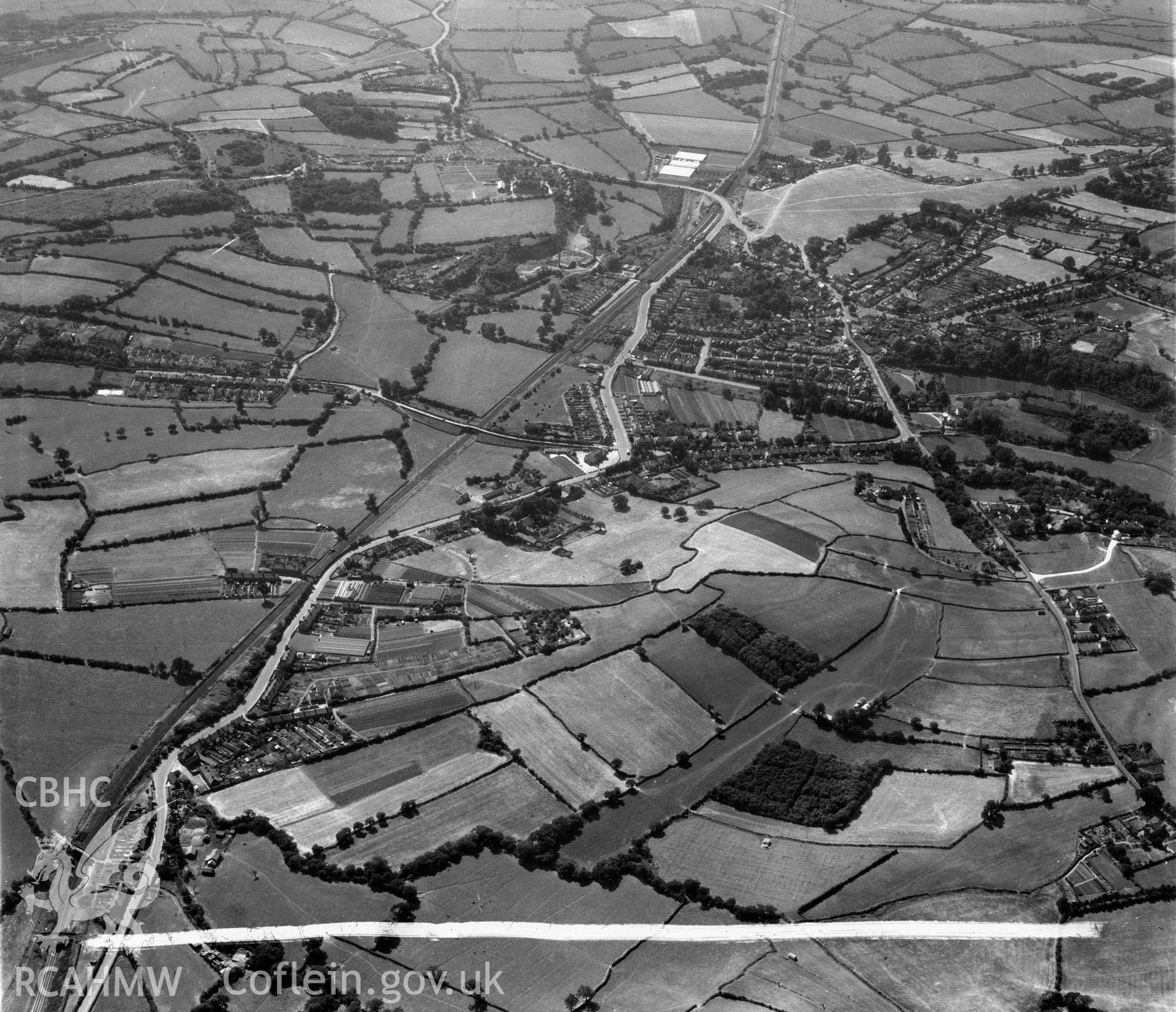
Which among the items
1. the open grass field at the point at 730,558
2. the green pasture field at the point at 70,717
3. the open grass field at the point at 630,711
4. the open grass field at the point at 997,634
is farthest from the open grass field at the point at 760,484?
the green pasture field at the point at 70,717

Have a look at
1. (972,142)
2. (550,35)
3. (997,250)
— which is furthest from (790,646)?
(550,35)

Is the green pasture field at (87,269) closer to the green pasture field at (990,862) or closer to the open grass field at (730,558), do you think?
the open grass field at (730,558)

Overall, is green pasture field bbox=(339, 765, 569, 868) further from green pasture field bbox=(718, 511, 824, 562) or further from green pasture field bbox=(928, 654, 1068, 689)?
green pasture field bbox=(718, 511, 824, 562)

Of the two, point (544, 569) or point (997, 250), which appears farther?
point (997, 250)

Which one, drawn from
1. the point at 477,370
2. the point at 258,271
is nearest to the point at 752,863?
the point at 477,370

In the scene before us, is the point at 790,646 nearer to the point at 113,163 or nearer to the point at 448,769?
the point at 448,769

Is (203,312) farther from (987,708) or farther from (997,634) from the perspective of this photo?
(987,708)

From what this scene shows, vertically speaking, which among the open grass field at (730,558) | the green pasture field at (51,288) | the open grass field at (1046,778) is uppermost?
the green pasture field at (51,288)
